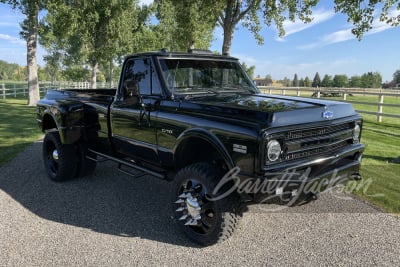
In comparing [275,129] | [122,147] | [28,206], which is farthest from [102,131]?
[275,129]

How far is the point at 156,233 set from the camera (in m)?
3.93

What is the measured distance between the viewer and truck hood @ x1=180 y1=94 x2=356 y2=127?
3236 mm

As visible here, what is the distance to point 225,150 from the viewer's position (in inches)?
131

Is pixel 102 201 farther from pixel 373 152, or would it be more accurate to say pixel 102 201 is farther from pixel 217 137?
pixel 373 152

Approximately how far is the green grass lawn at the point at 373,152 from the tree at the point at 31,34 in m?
3.88

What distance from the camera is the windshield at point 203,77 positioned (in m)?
4.34

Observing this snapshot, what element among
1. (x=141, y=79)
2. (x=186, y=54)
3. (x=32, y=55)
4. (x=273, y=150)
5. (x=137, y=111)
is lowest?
(x=273, y=150)

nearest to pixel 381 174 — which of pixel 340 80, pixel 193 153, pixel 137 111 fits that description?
pixel 193 153

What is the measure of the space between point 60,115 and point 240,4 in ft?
34.7

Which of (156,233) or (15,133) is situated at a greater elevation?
(15,133)

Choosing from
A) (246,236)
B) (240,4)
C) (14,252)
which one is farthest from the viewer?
(240,4)

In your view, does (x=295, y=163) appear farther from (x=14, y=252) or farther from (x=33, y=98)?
(x=33, y=98)

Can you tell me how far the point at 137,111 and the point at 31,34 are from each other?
15.9 metres

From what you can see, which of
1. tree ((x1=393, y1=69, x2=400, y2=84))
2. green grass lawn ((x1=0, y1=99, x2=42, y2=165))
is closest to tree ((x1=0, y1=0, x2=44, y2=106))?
green grass lawn ((x1=0, y1=99, x2=42, y2=165))
